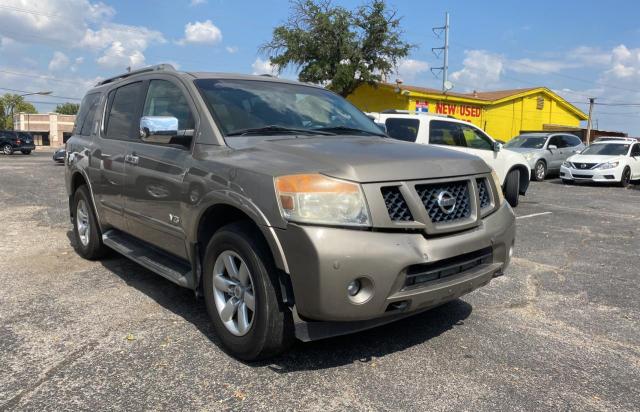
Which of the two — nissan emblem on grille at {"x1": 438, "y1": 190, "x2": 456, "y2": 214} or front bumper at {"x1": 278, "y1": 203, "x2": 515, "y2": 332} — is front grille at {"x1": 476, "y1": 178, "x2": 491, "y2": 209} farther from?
front bumper at {"x1": 278, "y1": 203, "x2": 515, "y2": 332}

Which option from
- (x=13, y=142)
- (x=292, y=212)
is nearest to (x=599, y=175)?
(x=292, y=212)

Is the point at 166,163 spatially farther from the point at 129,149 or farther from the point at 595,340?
the point at 595,340

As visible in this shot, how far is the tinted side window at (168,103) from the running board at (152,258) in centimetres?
104

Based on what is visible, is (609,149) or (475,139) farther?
(609,149)

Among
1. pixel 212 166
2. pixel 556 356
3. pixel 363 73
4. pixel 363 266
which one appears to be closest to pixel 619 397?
pixel 556 356

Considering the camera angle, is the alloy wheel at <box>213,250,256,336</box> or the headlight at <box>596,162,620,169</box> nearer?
the alloy wheel at <box>213,250,256,336</box>

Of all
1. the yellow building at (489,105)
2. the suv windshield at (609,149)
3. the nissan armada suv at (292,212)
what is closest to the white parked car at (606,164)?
the suv windshield at (609,149)

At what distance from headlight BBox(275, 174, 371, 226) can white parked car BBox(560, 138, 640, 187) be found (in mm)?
15906

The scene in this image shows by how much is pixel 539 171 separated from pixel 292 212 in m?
17.0

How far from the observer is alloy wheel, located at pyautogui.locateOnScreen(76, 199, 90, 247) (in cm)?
579

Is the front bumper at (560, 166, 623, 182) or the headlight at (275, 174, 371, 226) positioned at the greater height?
the headlight at (275, 174, 371, 226)

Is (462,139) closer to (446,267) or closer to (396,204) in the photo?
(446,267)

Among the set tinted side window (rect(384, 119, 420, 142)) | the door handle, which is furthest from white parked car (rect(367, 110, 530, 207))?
the door handle

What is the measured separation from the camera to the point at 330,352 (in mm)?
3480
